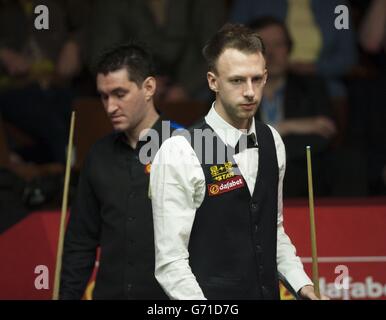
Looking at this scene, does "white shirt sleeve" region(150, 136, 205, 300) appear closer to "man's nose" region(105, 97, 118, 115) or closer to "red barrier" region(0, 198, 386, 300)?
"man's nose" region(105, 97, 118, 115)

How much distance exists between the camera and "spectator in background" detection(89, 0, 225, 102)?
625cm

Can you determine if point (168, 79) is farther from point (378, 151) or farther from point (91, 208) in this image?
point (91, 208)

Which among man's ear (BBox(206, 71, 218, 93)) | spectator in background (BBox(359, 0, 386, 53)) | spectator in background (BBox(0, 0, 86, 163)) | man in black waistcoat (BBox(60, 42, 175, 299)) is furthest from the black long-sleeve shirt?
spectator in background (BBox(359, 0, 386, 53))

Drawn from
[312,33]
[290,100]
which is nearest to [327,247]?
[290,100]

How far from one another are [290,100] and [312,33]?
71 cm

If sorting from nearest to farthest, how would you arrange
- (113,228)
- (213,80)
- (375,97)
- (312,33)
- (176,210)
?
(176,210)
(213,80)
(113,228)
(375,97)
(312,33)

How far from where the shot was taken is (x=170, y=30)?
6.27 metres

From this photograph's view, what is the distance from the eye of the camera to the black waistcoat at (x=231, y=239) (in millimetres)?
3094

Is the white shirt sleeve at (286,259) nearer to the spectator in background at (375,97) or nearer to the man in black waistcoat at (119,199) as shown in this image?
the man in black waistcoat at (119,199)

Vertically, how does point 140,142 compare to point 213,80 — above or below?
below

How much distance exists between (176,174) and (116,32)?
3332 mm

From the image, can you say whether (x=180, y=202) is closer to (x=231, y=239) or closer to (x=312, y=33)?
(x=231, y=239)

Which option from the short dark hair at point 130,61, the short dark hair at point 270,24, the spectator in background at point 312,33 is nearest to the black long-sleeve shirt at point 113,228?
the short dark hair at point 130,61

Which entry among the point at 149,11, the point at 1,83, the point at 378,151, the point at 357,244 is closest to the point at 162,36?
the point at 149,11
